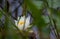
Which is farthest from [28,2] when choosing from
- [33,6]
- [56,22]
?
[56,22]

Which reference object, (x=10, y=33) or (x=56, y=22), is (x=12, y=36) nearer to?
(x=10, y=33)

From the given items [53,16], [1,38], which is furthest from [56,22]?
[1,38]

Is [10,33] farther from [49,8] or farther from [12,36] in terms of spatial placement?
→ [49,8]

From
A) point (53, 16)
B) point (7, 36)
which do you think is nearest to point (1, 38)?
point (7, 36)

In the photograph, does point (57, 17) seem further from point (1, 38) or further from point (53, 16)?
point (1, 38)

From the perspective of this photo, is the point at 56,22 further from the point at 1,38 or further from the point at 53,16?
the point at 1,38
